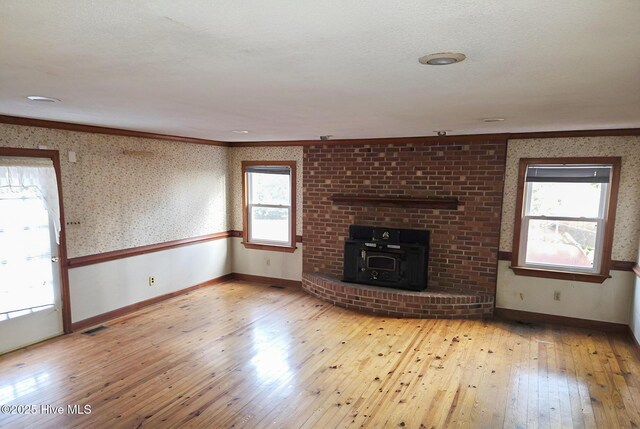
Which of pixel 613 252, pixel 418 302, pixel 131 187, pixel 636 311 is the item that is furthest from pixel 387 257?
pixel 131 187

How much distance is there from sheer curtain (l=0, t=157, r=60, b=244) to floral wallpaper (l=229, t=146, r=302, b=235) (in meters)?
2.77

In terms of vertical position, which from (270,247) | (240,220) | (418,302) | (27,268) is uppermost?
(240,220)

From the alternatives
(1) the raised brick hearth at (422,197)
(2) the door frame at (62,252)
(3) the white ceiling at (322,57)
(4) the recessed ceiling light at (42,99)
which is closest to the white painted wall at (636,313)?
(1) the raised brick hearth at (422,197)

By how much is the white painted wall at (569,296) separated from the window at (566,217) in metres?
0.11

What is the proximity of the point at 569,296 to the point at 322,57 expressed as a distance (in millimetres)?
4412

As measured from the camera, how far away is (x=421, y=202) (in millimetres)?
5109

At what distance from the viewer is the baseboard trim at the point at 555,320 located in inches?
174

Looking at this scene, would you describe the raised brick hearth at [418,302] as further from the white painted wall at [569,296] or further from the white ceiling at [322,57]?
the white ceiling at [322,57]

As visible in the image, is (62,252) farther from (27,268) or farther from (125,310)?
(125,310)

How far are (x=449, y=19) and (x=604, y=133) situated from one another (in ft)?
13.0

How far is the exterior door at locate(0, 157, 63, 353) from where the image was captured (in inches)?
144

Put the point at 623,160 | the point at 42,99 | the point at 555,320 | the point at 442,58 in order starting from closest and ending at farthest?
the point at 442,58, the point at 42,99, the point at 623,160, the point at 555,320

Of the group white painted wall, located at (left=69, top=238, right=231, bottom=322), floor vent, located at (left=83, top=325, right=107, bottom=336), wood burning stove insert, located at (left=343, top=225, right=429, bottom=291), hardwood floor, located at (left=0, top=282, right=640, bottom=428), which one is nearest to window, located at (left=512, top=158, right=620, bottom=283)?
hardwood floor, located at (left=0, top=282, right=640, bottom=428)

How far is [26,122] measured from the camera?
144 inches
